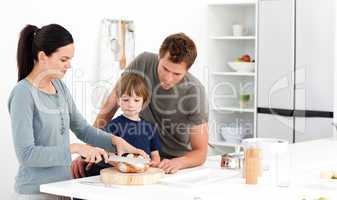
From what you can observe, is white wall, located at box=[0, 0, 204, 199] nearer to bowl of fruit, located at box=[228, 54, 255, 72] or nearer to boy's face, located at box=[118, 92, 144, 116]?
bowl of fruit, located at box=[228, 54, 255, 72]

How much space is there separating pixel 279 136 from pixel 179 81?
2659 millimetres

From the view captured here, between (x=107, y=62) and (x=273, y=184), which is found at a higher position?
(x=107, y=62)

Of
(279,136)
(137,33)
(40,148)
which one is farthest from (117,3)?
(40,148)

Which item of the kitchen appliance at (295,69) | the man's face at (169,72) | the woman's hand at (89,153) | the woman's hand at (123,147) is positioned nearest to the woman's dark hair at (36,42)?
the woman's hand at (89,153)

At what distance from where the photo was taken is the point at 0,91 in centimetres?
457

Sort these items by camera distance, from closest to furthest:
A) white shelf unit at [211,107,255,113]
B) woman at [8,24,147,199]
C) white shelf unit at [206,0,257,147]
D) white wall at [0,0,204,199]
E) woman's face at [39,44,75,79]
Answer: woman at [8,24,147,199] < woman's face at [39,44,75,79] < white wall at [0,0,204,199] < white shelf unit at [211,107,255,113] < white shelf unit at [206,0,257,147]

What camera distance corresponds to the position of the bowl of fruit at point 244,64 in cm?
615

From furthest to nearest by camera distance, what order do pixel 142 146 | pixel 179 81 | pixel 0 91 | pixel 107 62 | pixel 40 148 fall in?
1. pixel 107 62
2. pixel 0 91
3. pixel 179 81
4. pixel 142 146
5. pixel 40 148

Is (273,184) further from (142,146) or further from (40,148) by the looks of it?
(40,148)

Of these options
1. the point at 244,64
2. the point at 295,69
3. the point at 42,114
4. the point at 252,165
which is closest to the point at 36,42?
the point at 42,114

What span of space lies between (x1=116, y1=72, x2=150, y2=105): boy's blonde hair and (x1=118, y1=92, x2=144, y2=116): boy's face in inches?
0.8

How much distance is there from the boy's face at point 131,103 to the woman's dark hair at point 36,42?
0.48 m

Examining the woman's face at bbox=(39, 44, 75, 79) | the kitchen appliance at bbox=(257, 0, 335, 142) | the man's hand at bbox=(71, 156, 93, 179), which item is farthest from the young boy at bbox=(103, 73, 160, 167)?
the kitchen appliance at bbox=(257, 0, 335, 142)

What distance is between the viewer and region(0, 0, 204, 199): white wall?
4.62 m
